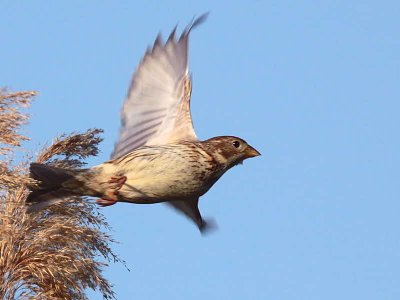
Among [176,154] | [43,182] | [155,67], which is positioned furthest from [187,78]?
[43,182]

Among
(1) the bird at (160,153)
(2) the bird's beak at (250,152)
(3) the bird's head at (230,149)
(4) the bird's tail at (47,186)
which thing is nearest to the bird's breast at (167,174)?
(1) the bird at (160,153)

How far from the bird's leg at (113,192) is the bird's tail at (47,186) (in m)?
0.29

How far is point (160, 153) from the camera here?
22.8 ft

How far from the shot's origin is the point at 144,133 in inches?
300

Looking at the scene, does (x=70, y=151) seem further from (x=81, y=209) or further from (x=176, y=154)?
(x=176, y=154)

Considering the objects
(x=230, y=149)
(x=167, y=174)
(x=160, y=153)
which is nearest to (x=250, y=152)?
(x=230, y=149)

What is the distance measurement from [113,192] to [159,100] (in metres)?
1.37

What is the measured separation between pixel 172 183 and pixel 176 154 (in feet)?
1.16

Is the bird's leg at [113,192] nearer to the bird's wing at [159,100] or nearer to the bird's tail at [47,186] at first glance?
the bird's tail at [47,186]

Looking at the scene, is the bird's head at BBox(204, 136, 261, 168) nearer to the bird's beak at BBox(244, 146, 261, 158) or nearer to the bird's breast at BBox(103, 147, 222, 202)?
the bird's beak at BBox(244, 146, 261, 158)

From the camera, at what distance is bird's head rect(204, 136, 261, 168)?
7418 millimetres

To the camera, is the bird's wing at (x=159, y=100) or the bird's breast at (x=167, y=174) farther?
the bird's wing at (x=159, y=100)

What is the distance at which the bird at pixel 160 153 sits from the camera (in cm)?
664

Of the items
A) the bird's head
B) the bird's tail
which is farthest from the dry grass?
the bird's head
